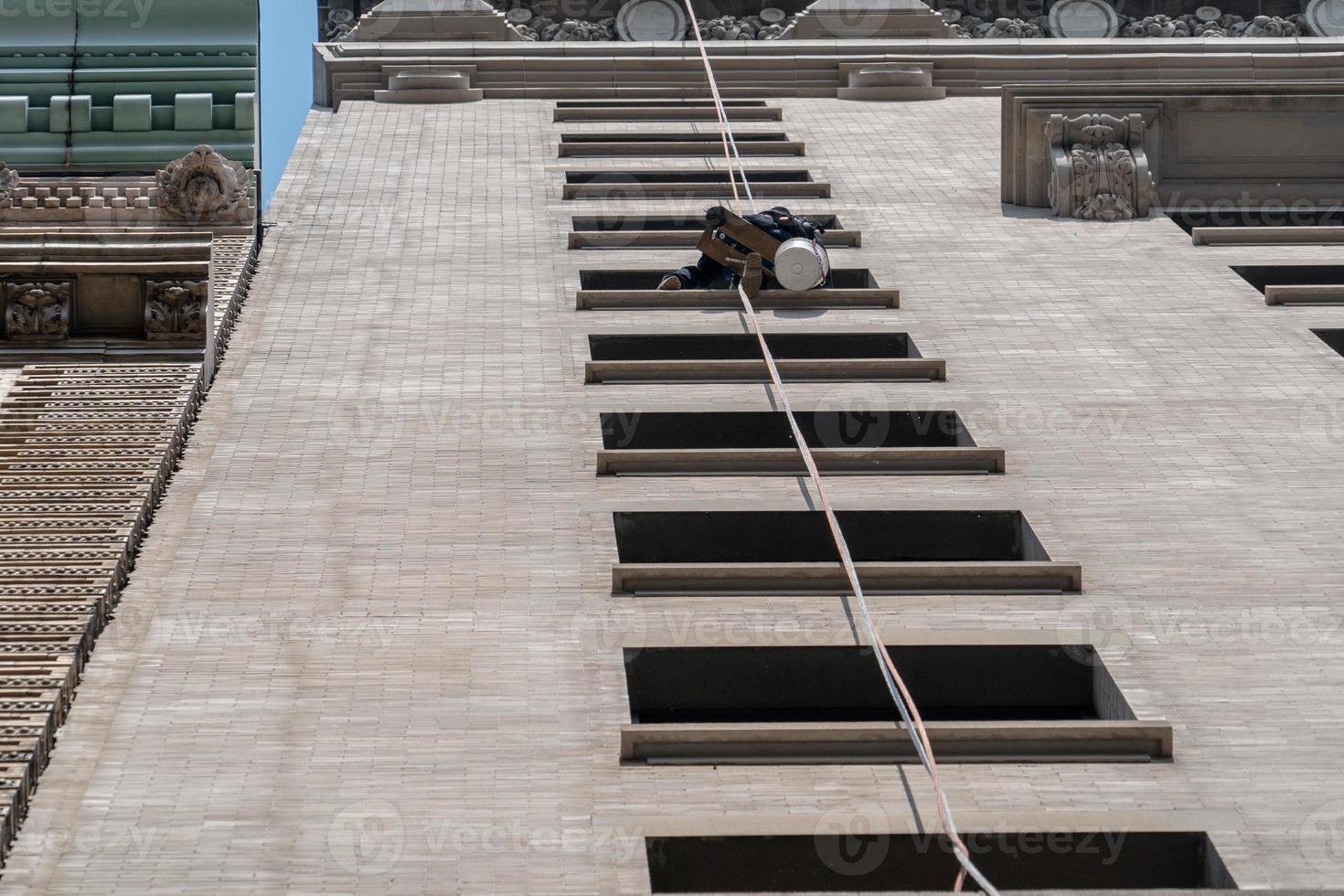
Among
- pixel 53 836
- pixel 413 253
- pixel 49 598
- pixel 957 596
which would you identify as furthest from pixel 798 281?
pixel 53 836

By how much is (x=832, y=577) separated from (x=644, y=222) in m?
10.2

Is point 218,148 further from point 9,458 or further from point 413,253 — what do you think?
point 9,458

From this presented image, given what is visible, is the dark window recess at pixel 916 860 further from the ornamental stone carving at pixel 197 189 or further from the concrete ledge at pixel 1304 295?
the ornamental stone carving at pixel 197 189

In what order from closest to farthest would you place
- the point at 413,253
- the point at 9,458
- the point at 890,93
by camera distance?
the point at 9,458, the point at 413,253, the point at 890,93

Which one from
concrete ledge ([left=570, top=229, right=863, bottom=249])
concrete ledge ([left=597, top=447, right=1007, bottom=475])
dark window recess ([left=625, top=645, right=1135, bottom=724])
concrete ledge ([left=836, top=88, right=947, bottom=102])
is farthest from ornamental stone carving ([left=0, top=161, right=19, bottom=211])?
concrete ledge ([left=836, top=88, right=947, bottom=102])

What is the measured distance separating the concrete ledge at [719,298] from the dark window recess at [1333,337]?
3.87 m

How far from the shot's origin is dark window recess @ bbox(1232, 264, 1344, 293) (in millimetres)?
21406

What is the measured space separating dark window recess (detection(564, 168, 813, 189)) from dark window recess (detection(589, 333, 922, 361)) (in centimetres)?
643

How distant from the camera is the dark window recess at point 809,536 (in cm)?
1509

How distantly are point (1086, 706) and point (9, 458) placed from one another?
770 centimetres

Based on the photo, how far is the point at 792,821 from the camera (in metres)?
11.0

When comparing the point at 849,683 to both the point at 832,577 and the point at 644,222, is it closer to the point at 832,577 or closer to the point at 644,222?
the point at 832,577

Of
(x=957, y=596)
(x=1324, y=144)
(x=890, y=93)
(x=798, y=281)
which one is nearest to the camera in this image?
(x=957, y=596)

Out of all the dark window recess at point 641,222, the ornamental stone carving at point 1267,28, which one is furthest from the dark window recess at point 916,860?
the ornamental stone carving at point 1267,28
